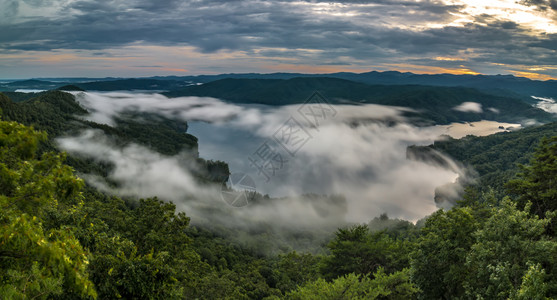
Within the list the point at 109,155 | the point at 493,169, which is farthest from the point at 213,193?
the point at 493,169

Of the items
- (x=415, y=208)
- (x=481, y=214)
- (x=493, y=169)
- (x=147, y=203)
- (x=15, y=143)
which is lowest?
(x=415, y=208)

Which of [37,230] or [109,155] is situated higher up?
[37,230]

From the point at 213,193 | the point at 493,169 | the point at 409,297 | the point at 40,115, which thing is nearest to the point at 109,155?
the point at 40,115

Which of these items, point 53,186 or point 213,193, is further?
point 213,193

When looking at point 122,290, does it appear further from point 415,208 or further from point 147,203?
point 415,208

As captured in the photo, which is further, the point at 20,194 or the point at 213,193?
the point at 213,193

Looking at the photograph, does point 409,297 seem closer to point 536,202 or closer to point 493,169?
point 536,202

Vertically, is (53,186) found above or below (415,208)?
above

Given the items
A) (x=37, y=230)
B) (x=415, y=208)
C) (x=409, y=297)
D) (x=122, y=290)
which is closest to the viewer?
(x=37, y=230)

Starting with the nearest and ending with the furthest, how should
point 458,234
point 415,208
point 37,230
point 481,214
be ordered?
1. point 37,230
2. point 458,234
3. point 481,214
4. point 415,208
